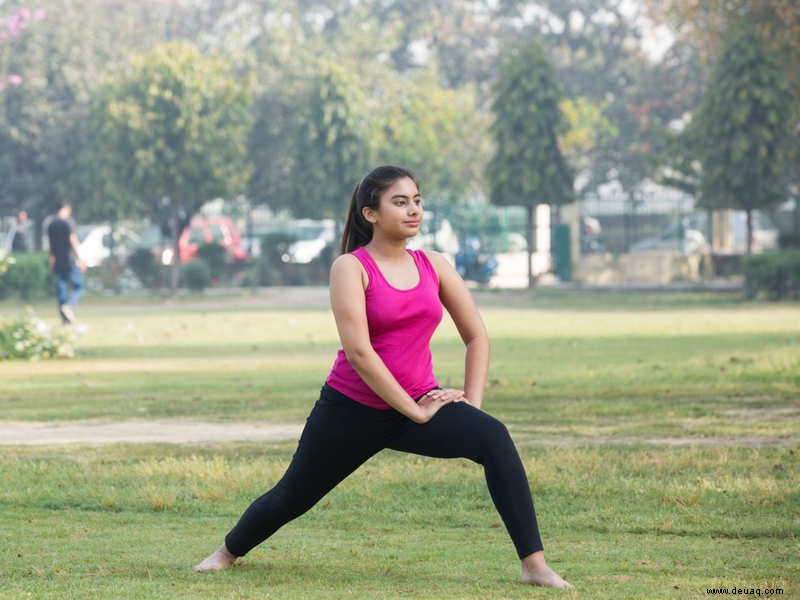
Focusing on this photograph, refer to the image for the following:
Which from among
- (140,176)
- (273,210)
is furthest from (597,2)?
(140,176)

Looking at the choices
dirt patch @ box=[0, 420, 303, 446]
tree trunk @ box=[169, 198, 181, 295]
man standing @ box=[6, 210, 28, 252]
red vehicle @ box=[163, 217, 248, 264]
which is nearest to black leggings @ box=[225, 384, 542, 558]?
dirt patch @ box=[0, 420, 303, 446]

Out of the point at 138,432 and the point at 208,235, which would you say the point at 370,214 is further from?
the point at 208,235

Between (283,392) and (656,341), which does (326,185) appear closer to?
(656,341)

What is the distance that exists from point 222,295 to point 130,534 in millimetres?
31748

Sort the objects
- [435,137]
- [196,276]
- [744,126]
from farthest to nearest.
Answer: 1. [435,137]
2. [196,276]
3. [744,126]

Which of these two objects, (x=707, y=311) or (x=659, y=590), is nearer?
(x=659, y=590)

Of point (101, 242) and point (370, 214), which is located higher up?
point (370, 214)

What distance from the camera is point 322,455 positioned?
6.19m

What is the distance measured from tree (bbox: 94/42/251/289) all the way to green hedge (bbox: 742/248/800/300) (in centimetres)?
1404

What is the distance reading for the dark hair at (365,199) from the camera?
20.3 feet

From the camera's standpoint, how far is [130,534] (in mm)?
7797

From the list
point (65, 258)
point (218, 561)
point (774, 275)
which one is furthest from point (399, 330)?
point (774, 275)

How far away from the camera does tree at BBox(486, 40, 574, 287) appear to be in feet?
125

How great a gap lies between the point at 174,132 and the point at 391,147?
1408 centimetres
